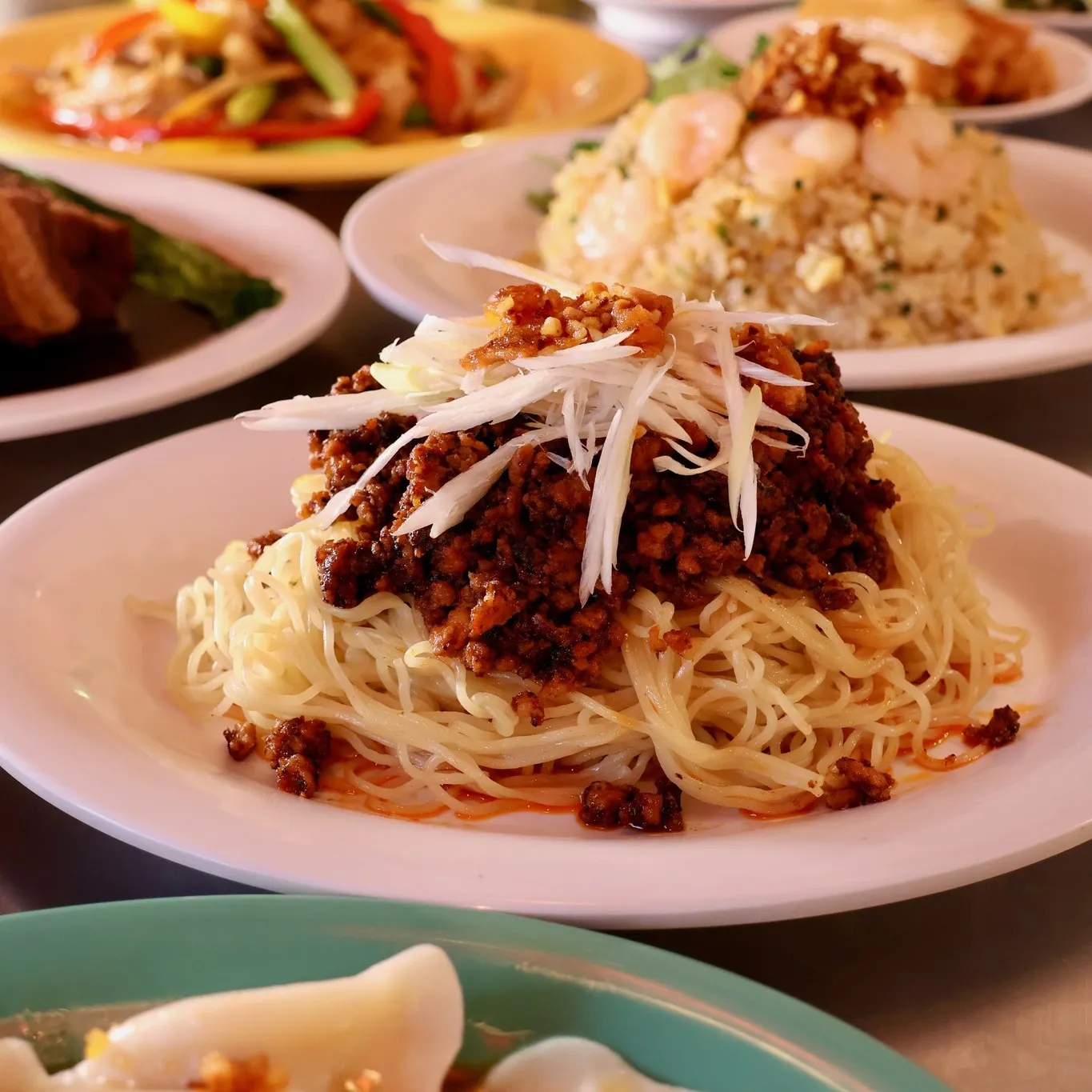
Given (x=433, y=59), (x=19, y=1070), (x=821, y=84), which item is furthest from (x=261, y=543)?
(x=433, y=59)

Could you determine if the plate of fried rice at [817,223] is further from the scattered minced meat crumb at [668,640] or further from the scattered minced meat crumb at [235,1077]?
the scattered minced meat crumb at [235,1077]

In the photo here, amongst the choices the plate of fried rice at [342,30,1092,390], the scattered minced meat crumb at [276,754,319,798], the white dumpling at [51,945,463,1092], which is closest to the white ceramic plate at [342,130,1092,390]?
the plate of fried rice at [342,30,1092,390]

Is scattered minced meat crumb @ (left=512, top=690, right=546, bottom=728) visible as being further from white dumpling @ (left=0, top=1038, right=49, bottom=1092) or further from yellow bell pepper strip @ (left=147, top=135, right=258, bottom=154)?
yellow bell pepper strip @ (left=147, top=135, right=258, bottom=154)

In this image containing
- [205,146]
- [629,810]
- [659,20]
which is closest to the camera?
[629,810]

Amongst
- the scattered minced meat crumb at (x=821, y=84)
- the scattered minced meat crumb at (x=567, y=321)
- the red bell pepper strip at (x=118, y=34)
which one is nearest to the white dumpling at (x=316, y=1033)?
the scattered minced meat crumb at (x=567, y=321)

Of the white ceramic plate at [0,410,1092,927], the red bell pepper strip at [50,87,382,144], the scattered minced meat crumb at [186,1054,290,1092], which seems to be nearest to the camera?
the scattered minced meat crumb at [186,1054,290,1092]

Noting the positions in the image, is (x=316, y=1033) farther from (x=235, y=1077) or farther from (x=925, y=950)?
(x=925, y=950)

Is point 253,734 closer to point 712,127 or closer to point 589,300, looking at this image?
point 589,300

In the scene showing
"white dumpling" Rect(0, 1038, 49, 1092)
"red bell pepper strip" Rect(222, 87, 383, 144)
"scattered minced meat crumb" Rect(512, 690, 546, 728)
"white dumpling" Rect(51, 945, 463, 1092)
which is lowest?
"red bell pepper strip" Rect(222, 87, 383, 144)
